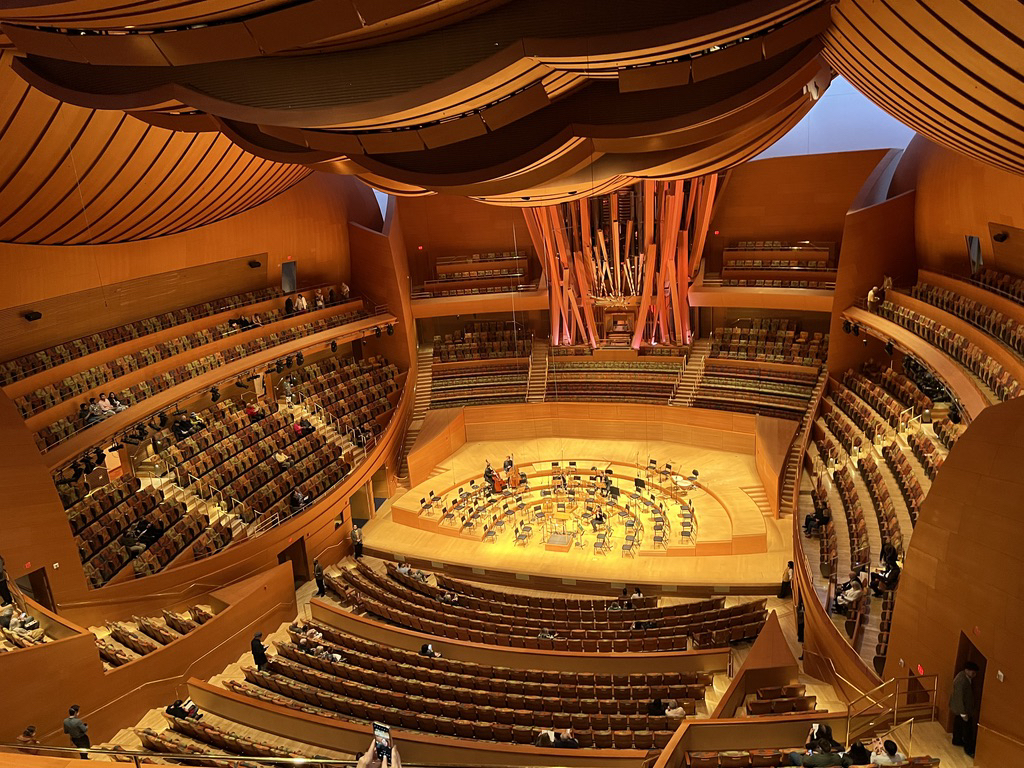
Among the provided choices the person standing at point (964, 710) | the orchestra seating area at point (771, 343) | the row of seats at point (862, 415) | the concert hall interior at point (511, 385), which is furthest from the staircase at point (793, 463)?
the person standing at point (964, 710)

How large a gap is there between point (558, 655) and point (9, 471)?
746 cm

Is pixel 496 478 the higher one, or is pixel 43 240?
pixel 43 240

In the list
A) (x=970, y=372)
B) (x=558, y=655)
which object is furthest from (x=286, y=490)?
(x=970, y=372)

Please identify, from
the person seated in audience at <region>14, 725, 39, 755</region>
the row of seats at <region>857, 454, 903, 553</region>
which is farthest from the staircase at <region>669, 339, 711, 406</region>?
the person seated in audience at <region>14, 725, 39, 755</region>

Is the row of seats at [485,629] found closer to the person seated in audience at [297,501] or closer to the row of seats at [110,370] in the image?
the person seated in audience at [297,501]

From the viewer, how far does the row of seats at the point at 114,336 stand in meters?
12.8

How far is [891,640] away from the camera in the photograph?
8344 mm

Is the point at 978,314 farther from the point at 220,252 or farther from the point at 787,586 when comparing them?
the point at 220,252

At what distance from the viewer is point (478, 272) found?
22.2 metres

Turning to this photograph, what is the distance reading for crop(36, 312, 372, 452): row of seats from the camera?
40.7 feet

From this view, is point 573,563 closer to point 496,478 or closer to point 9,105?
point 496,478

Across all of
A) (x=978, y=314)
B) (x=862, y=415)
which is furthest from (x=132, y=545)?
(x=978, y=314)

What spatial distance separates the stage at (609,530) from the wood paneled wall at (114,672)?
3856mm

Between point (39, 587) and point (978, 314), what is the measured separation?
14566 millimetres
